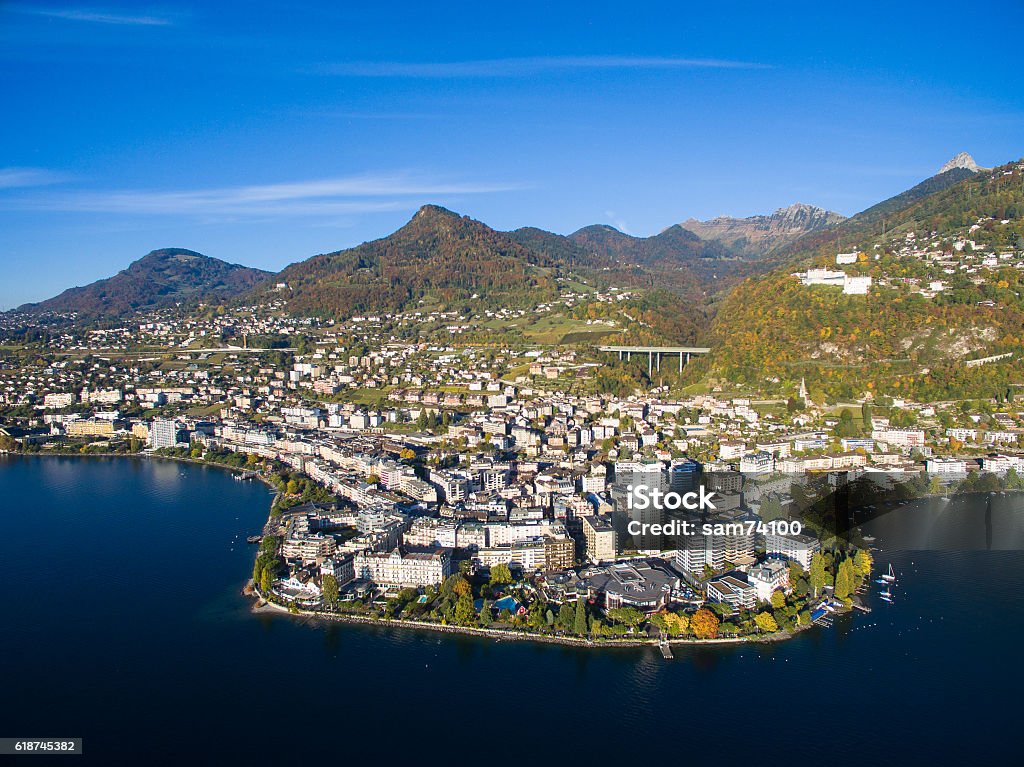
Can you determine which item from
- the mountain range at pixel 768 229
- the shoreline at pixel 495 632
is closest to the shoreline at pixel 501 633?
the shoreline at pixel 495 632

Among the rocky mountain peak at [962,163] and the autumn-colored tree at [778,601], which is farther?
the rocky mountain peak at [962,163]

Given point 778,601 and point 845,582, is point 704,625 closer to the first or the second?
point 778,601

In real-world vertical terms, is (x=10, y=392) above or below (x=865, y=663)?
above

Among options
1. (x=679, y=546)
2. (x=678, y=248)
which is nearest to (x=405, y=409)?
(x=679, y=546)

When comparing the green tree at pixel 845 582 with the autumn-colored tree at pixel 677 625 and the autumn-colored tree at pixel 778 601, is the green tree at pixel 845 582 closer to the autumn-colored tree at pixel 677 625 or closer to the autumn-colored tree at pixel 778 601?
the autumn-colored tree at pixel 778 601

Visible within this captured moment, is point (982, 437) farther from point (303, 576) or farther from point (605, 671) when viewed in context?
point (303, 576)

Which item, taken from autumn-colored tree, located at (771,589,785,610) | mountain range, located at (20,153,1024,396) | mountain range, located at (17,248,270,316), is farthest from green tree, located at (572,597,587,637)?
mountain range, located at (17,248,270,316)

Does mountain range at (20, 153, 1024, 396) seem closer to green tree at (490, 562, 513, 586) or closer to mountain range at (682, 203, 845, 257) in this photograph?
mountain range at (682, 203, 845, 257)
